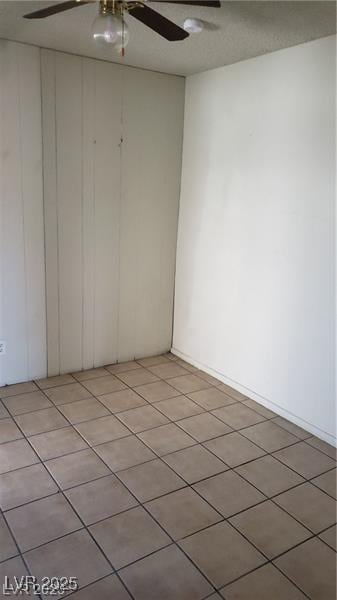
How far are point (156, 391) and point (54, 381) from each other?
0.73m

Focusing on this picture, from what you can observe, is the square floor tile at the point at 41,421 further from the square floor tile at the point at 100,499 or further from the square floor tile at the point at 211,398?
the square floor tile at the point at 211,398

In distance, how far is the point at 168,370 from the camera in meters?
3.59

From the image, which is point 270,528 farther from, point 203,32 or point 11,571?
point 203,32

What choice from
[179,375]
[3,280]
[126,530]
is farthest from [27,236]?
[126,530]

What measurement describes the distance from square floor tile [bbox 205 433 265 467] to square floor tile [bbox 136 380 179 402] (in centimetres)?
60

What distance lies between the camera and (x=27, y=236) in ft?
9.95

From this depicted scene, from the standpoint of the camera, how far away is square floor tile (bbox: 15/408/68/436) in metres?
2.66

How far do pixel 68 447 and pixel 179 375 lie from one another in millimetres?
1194

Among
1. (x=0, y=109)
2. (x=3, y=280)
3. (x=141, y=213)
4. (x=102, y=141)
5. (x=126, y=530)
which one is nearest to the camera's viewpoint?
(x=126, y=530)

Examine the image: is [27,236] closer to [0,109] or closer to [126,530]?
[0,109]

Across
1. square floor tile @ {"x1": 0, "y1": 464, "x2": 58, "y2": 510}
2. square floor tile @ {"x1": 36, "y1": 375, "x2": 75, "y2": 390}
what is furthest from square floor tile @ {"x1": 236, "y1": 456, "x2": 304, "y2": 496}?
square floor tile @ {"x1": 36, "y1": 375, "x2": 75, "y2": 390}

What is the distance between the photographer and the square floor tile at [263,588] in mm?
1655

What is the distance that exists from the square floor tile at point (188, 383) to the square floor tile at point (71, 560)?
1.49m

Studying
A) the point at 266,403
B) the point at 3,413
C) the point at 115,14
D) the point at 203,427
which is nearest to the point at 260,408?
the point at 266,403
